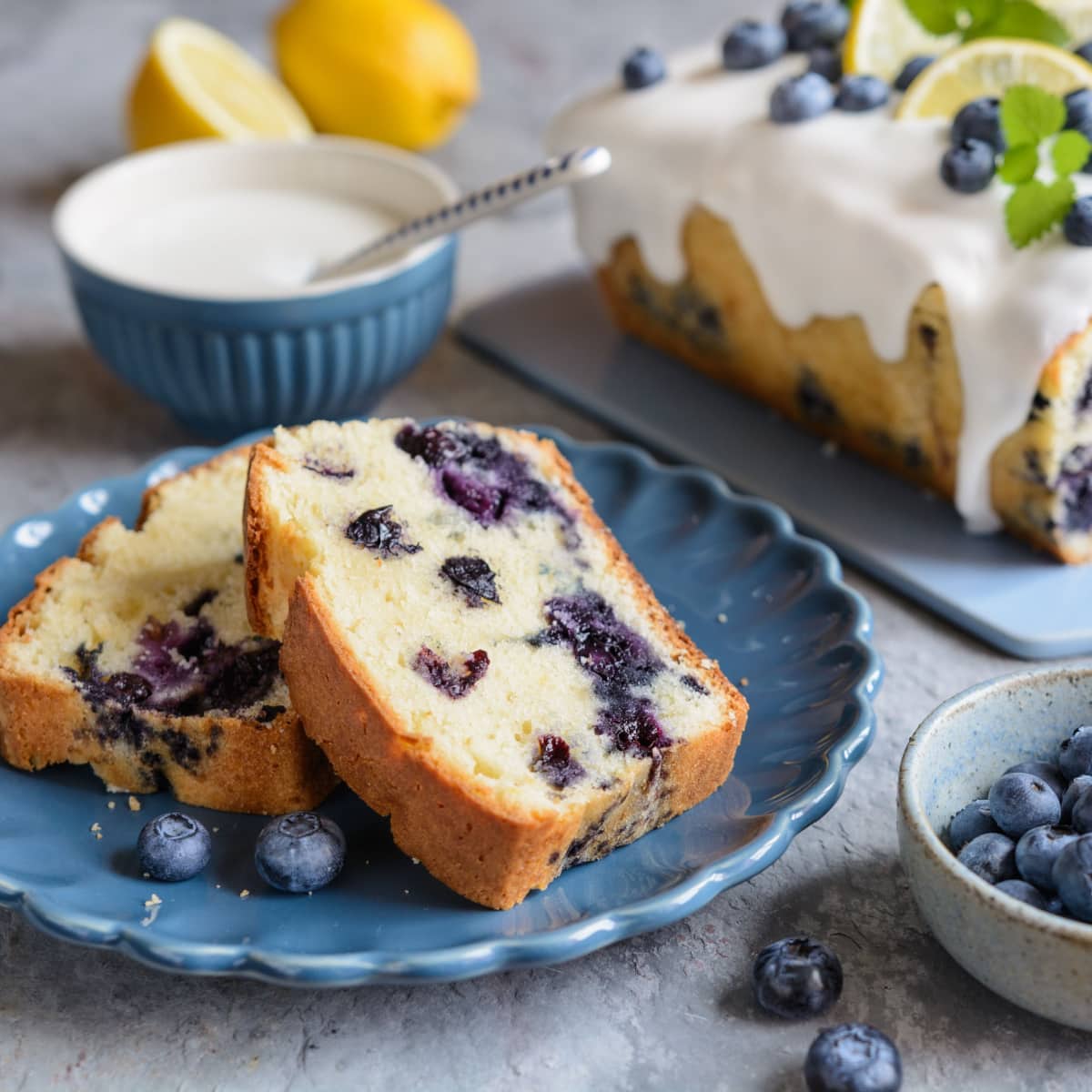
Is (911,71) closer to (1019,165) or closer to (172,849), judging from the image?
(1019,165)

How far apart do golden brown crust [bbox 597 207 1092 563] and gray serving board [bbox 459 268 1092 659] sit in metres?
0.06

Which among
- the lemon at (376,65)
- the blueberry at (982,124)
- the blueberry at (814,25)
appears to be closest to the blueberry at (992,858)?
the blueberry at (982,124)

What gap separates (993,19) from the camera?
338 centimetres

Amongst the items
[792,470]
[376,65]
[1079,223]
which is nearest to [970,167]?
[1079,223]

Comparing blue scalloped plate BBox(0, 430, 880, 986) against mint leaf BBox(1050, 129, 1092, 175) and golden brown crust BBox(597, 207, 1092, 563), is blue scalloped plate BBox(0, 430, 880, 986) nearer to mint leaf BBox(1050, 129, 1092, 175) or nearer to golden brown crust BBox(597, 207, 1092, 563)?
golden brown crust BBox(597, 207, 1092, 563)

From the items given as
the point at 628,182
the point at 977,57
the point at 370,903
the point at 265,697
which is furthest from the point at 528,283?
the point at 370,903

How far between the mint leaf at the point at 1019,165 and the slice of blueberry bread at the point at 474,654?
107cm

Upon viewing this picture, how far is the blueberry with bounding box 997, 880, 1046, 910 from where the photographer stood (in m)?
1.94

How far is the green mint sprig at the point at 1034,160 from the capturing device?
287cm

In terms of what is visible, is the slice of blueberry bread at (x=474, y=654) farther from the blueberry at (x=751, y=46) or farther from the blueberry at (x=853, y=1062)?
the blueberry at (x=751, y=46)

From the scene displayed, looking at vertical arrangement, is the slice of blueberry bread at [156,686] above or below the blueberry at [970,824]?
below

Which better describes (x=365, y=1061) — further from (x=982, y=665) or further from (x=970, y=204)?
(x=970, y=204)

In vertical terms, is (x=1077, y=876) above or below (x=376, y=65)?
above

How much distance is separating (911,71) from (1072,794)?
1.90 metres
